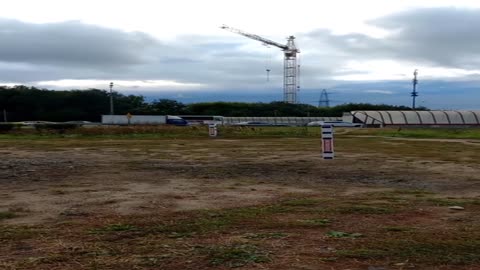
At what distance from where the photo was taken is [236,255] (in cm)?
549

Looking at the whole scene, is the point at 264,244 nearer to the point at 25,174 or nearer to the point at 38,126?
the point at 25,174

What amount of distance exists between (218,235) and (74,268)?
1.84 meters

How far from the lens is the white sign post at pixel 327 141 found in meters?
18.5

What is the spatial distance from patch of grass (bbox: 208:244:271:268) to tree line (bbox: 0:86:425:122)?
101m

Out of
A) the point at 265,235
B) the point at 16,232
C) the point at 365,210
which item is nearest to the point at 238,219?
the point at 265,235

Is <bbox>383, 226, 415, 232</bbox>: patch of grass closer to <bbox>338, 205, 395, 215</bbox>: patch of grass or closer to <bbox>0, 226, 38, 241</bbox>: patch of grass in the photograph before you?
<bbox>338, 205, 395, 215</bbox>: patch of grass

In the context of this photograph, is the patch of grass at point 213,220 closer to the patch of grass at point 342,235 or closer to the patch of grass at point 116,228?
the patch of grass at point 116,228

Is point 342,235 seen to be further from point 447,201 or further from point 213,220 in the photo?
Answer: point 447,201

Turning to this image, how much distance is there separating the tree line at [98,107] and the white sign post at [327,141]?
89.6m

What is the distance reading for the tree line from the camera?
104 meters

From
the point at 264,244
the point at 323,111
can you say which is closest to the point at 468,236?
the point at 264,244

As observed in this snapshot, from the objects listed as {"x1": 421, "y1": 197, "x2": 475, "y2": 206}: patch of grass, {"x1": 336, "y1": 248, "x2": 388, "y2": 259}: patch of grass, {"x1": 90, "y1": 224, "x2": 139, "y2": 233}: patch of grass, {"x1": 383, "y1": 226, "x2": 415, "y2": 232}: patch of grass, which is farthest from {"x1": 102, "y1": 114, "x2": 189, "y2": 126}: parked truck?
{"x1": 336, "y1": 248, "x2": 388, "y2": 259}: patch of grass

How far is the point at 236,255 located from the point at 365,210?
3317 mm

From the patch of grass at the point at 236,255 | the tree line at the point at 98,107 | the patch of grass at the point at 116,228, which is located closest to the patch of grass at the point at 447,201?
the patch of grass at the point at 236,255
